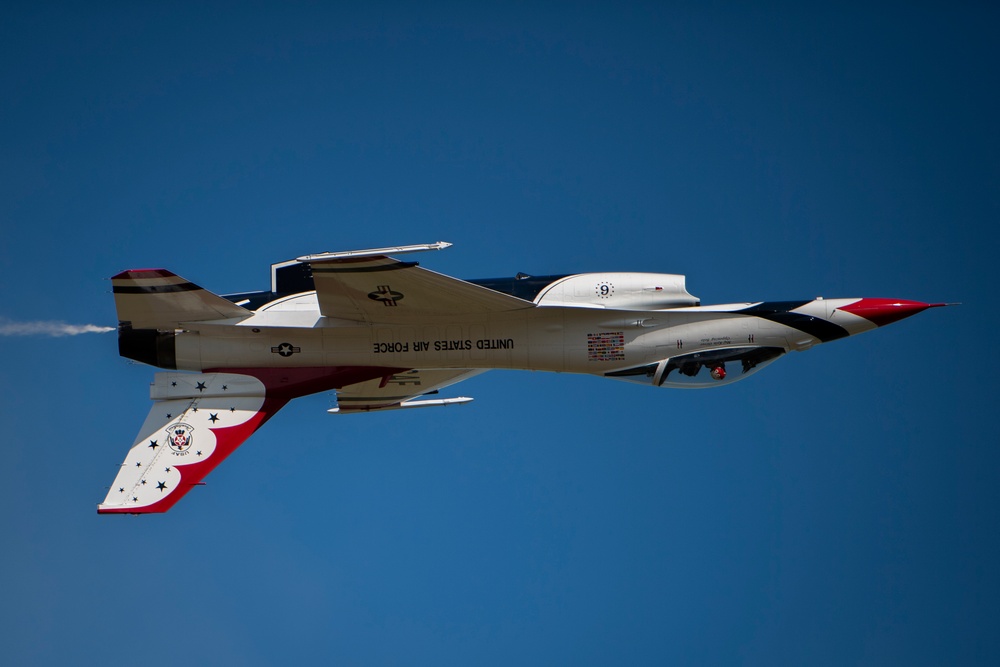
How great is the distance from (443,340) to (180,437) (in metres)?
5.57

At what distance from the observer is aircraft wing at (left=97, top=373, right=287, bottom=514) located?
22.6m

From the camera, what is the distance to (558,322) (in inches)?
921

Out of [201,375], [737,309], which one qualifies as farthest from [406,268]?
[737,309]

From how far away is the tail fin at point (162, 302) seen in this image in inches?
896

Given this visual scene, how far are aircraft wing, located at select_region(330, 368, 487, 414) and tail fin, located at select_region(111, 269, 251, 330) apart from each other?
3.72 m

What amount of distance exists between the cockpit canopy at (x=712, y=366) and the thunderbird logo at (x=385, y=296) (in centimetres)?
499

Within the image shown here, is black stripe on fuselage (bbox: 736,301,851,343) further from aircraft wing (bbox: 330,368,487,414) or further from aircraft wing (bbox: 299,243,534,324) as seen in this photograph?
aircraft wing (bbox: 330,368,487,414)

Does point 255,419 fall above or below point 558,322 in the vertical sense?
below

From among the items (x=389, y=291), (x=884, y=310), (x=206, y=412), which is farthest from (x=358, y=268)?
(x=884, y=310)

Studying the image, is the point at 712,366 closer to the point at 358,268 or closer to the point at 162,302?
the point at 358,268

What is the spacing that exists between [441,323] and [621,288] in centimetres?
367

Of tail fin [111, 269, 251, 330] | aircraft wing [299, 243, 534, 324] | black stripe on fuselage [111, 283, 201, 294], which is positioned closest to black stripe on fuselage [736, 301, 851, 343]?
aircraft wing [299, 243, 534, 324]

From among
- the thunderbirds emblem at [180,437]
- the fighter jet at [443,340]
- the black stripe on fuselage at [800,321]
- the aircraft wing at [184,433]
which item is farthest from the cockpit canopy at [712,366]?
the thunderbirds emblem at [180,437]

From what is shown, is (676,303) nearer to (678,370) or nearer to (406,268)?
(678,370)
